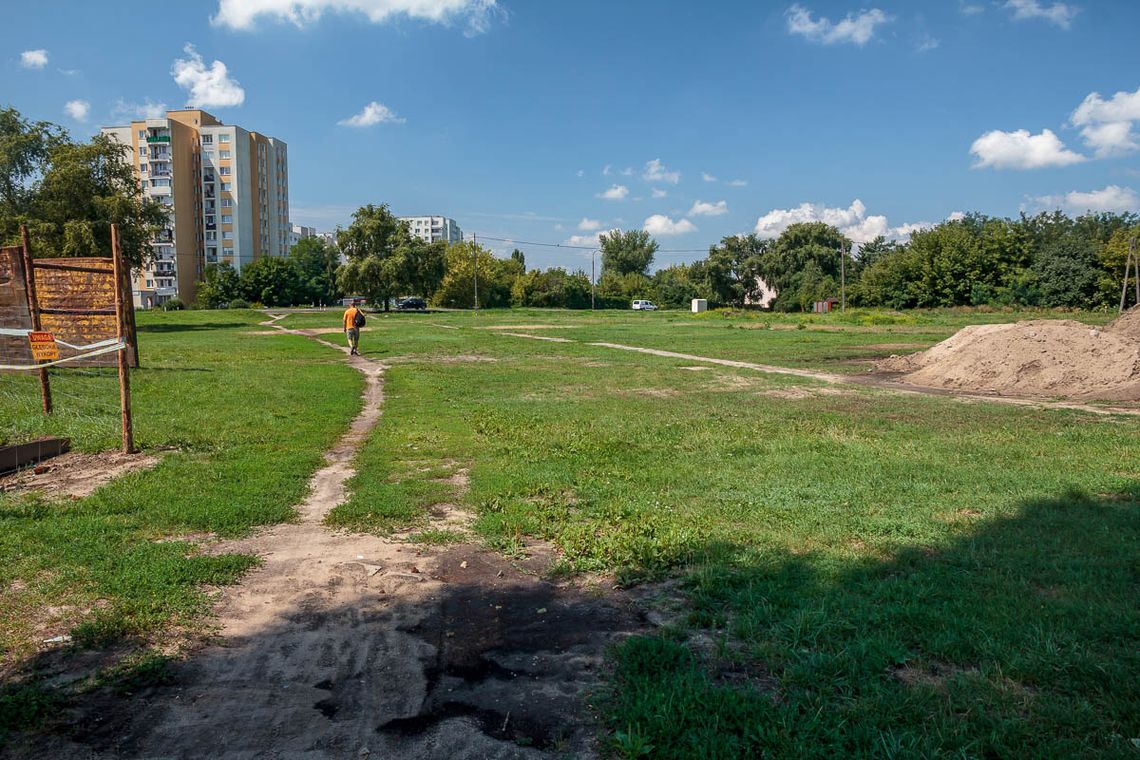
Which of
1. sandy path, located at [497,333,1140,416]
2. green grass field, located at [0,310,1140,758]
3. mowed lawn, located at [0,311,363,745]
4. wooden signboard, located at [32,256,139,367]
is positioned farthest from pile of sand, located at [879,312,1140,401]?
wooden signboard, located at [32,256,139,367]

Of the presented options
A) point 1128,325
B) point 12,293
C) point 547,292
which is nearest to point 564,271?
point 547,292

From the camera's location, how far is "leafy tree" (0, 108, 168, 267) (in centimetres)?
4081

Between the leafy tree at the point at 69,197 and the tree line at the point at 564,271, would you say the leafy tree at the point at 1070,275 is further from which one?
the leafy tree at the point at 69,197

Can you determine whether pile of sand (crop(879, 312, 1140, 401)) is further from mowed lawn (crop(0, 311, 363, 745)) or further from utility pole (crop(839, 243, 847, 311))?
utility pole (crop(839, 243, 847, 311))

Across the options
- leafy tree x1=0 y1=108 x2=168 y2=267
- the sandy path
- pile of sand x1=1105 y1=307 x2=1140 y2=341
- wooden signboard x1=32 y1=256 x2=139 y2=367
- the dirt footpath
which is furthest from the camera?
leafy tree x1=0 y1=108 x2=168 y2=267

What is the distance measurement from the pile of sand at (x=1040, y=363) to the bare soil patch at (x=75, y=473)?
16819 mm

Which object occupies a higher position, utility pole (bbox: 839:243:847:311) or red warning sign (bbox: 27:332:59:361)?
utility pole (bbox: 839:243:847:311)

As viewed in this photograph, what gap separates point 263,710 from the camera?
140 inches

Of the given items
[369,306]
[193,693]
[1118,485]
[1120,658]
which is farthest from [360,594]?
[369,306]

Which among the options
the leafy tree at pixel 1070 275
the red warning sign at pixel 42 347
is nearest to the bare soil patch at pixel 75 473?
the red warning sign at pixel 42 347

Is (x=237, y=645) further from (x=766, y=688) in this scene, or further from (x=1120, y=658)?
(x=1120, y=658)

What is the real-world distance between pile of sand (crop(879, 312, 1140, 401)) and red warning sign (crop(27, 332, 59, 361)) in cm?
1767

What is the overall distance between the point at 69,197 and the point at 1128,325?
50675 millimetres

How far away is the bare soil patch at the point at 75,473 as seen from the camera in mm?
7379
